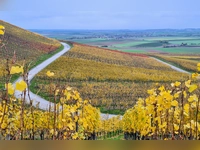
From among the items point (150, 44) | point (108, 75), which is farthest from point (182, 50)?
point (108, 75)

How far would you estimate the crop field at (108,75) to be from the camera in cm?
257

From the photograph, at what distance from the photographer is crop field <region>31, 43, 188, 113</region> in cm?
257

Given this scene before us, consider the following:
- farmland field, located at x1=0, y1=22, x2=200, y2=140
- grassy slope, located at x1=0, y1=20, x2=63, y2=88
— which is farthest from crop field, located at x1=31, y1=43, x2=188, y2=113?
grassy slope, located at x1=0, y1=20, x2=63, y2=88

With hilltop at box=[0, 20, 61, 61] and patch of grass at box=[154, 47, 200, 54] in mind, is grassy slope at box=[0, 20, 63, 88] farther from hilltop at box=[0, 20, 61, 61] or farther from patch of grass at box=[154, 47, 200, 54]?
patch of grass at box=[154, 47, 200, 54]

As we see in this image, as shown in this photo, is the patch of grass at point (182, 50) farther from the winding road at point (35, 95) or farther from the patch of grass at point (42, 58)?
the patch of grass at point (42, 58)

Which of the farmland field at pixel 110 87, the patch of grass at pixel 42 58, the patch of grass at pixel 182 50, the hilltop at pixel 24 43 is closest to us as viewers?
the farmland field at pixel 110 87

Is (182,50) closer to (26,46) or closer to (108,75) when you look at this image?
(108,75)

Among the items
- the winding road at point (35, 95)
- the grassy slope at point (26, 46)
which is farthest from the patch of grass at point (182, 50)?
the grassy slope at point (26, 46)

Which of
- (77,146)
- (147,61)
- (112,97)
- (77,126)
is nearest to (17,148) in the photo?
(77,146)

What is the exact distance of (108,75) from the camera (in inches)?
111

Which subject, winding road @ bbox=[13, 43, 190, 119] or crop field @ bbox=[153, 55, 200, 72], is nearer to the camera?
winding road @ bbox=[13, 43, 190, 119]

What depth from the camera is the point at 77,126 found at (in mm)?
2145
